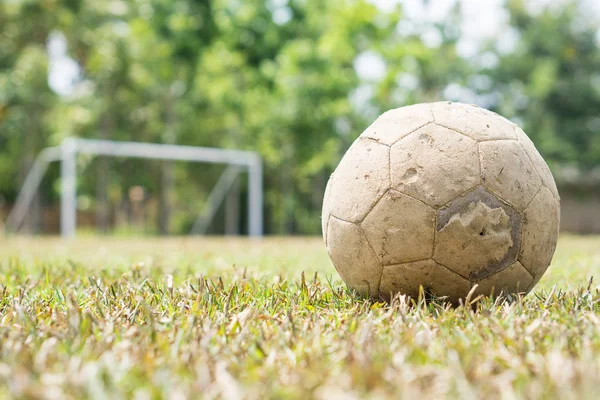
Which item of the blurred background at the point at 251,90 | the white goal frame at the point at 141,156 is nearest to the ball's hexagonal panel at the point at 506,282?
the white goal frame at the point at 141,156

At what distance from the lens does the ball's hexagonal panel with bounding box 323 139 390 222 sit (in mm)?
3293

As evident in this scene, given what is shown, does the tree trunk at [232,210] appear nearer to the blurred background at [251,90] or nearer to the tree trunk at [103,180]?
the blurred background at [251,90]

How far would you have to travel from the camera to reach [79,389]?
1.71 m

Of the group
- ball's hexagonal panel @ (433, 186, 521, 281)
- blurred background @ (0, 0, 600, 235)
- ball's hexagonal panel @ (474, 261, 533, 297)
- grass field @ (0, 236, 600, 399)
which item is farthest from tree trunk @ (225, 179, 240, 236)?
ball's hexagonal panel @ (433, 186, 521, 281)

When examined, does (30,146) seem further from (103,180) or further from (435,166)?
(435,166)

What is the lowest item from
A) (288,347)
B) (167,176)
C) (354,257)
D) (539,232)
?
(167,176)

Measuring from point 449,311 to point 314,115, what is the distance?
1878 centimetres

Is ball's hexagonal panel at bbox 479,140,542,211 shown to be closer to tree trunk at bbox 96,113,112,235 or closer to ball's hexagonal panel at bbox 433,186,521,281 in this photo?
ball's hexagonal panel at bbox 433,186,521,281

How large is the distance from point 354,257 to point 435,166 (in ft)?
2.08

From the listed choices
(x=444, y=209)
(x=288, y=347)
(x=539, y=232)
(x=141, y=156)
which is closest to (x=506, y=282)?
(x=539, y=232)

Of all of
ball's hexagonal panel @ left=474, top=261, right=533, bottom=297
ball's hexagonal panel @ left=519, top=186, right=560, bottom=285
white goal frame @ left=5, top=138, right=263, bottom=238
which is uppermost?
ball's hexagonal panel @ left=519, top=186, right=560, bottom=285

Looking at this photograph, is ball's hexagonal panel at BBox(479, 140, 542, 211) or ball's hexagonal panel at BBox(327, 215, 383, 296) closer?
ball's hexagonal panel at BBox(479, 140, 542, 211)

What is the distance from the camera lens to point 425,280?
329cm

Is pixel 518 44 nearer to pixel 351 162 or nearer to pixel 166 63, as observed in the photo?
pixel 166 63
